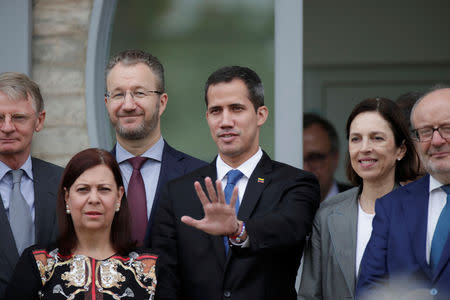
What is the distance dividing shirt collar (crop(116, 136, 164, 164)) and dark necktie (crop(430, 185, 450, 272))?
1.38 m

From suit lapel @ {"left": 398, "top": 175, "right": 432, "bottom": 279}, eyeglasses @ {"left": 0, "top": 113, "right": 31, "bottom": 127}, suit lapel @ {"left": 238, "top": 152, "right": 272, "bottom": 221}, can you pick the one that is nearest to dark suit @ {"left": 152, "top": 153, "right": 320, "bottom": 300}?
suit lapel @ {"left": 238, "top": 152, "right": 272, "bottom": 221}

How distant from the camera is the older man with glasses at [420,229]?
259 centimetres

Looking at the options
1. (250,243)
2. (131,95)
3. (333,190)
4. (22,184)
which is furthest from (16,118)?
(333,190)

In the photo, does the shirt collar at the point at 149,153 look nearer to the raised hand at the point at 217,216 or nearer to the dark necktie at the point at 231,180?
the dark necktie at the point at 231,180

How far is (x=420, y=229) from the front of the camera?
269 centimetres

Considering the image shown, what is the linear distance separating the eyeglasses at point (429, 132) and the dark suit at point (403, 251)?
166 millimetres

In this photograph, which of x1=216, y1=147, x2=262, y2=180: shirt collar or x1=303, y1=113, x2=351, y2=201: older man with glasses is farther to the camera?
x1=303, y1=113, x2=351, y2=201: older man with glasses

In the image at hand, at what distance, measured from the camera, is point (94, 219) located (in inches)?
114

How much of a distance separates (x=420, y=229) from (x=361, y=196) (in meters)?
0.55

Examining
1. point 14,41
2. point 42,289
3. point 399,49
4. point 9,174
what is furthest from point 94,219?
point 399,49

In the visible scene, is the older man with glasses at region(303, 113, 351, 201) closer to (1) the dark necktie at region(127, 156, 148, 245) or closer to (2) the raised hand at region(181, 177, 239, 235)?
(1) the dark necktie at region(127, 156, 148, 245)

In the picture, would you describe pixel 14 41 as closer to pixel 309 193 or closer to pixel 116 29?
pixel 116 29

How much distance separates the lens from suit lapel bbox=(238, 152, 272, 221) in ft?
9.71

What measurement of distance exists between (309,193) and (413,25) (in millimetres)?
3894
